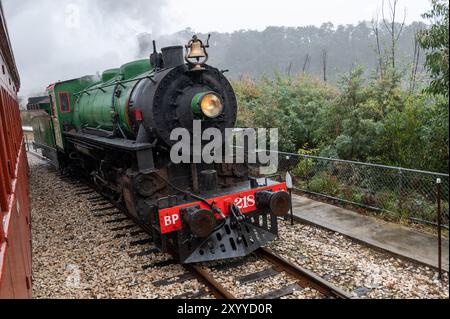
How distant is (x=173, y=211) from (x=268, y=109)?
6.68 meters

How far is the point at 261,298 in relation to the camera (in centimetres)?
450

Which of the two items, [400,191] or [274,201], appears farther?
[400,191]

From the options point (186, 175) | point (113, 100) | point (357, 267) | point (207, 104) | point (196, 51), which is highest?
point (196, 51)

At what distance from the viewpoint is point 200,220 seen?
4.90m

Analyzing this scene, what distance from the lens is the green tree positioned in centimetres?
573

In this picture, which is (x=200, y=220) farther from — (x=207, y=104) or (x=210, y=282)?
(x=207, y=104)

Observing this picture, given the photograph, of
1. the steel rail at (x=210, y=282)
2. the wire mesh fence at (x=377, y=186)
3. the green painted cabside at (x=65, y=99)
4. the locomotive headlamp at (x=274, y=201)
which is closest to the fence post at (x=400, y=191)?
the wire mesh fence at (x=377, y=186)

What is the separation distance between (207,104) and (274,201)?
1695 mm

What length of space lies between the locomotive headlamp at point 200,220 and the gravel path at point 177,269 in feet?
2.19

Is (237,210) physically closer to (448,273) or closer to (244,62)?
(448,273)

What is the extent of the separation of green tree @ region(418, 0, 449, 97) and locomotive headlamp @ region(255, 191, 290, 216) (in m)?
2.92

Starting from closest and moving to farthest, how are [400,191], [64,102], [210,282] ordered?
[210,282], [400,191], [64,102]

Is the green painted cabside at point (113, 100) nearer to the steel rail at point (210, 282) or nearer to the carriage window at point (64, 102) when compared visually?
the carriage window at point (64, 102)

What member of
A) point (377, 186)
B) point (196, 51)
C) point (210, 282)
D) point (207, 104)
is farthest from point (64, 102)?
point (377, 186)
